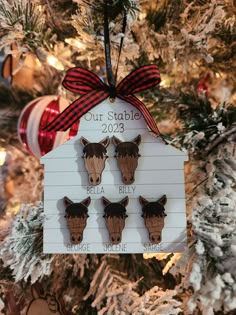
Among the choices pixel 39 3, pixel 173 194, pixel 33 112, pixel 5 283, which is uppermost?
pixel 39 3

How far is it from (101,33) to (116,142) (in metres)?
0.15

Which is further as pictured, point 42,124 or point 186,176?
point 42,124

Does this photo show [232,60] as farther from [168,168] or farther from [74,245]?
[74,245]

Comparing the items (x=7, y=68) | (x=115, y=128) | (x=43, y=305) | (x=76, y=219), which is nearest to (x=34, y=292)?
(x=43, y=305)

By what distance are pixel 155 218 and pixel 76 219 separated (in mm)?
93

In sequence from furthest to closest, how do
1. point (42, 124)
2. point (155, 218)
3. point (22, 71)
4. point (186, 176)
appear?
point (22, 71) → point (42, 124) → point (186, 176) → point (155, 218)

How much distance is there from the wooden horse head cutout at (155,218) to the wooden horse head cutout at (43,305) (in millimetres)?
178

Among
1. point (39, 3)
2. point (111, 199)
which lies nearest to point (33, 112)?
point (39, 3)

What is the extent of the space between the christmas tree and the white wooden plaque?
3cm

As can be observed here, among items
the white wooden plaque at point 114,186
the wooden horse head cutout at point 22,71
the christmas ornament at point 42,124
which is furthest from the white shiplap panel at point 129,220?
the wooden horse head cutout at point 22,71

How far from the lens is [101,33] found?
52 centimetres

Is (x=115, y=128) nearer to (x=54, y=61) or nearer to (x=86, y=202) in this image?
(x=86, y=202)

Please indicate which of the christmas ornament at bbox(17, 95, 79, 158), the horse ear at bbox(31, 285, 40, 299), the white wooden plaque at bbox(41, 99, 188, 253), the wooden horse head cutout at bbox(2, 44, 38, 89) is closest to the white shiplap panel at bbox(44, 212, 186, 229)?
the white wooden plaque at bbox(41, 99, 188, 253)

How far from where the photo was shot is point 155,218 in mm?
459
